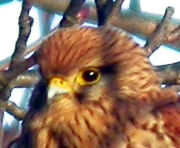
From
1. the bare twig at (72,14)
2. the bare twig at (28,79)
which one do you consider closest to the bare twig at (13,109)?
the bare twig at (28,79)

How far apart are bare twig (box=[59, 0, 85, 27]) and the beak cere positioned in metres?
0.22

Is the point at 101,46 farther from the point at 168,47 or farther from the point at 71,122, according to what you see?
the point at 168,47

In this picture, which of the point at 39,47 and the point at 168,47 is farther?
the point at 168,47

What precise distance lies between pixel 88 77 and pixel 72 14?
0.86ft

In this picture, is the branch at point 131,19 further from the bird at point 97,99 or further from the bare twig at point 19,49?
the bare twig at point 19,49

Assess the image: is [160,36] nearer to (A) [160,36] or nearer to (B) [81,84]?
(A) [160,36]

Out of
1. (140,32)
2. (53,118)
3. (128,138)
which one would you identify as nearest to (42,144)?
(53,118)

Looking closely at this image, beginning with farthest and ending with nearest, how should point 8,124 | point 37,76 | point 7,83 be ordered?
point 8,124 < point 37,76 < point 7,83

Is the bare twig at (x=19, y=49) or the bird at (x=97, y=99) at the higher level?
the bare twig at (x=19, y=49)

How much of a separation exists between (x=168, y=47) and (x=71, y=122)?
1286 mm

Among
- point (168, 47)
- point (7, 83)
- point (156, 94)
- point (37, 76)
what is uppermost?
point (7, 83)

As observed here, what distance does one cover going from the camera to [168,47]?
4.77 meters

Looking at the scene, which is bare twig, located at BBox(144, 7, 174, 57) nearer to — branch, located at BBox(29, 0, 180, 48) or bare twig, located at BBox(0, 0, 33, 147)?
bare twig, located at BBox(0, 0, 33, 147)

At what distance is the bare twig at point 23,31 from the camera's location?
10.8 ft
